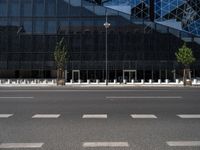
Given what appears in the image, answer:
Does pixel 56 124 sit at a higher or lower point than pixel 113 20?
lower

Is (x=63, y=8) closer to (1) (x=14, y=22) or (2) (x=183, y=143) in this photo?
(1) (x=14, y=22)

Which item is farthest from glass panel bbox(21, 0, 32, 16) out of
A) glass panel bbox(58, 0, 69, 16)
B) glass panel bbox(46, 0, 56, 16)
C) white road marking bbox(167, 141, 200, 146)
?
white road marking bbox(167, 141, 200, 146)

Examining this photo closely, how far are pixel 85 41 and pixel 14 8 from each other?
43.5ft

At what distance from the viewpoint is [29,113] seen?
14.6 meters

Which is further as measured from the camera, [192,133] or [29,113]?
[29,113]

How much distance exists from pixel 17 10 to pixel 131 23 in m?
19.2

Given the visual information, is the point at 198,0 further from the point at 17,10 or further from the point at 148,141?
the point at 148,141

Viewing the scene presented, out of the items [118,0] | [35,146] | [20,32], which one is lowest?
[35,146]

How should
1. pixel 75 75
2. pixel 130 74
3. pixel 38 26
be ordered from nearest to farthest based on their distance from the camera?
pixel 130 74 → pixel 75 75 → pixel 38 26

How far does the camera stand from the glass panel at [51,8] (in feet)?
214

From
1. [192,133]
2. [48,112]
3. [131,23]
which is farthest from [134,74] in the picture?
[192,133]

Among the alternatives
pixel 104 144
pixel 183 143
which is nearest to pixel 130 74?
pixel 183 143

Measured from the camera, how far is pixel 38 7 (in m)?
65.4

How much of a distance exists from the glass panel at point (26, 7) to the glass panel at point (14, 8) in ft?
2.82
